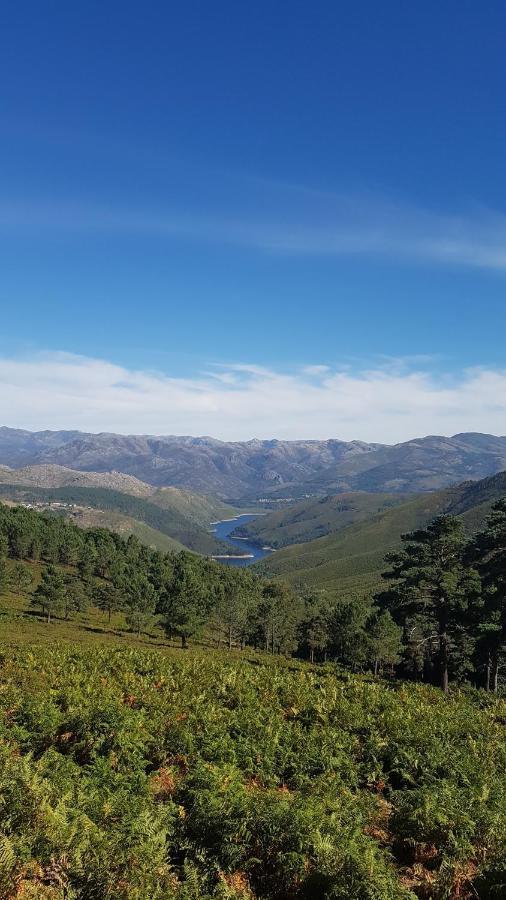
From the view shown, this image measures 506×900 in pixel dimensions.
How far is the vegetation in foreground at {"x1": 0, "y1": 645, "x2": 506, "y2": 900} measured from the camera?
11039 millimetres

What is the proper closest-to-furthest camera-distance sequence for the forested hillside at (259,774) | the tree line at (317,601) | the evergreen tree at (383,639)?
the forested hillside at (259,774) → the tree line at (317,601) → the evergreen tree at (383,639)

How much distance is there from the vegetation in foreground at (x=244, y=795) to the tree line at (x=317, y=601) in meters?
13.5

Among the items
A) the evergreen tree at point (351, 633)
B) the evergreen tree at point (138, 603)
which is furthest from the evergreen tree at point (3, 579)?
the evergreen tree at point (351, 633)

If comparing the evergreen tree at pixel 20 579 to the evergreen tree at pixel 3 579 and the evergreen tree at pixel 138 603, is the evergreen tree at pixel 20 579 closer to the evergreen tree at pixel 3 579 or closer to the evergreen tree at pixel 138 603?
the evergreen tree at pixel 3 579

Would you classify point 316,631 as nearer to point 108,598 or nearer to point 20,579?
point 108,598

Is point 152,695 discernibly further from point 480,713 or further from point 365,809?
point 480,713

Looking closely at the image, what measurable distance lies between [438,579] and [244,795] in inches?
1119

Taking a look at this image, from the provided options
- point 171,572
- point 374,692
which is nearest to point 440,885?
point 374,692

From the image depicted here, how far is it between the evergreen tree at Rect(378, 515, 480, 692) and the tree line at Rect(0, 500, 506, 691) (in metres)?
0.09

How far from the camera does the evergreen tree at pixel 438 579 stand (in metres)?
38.5

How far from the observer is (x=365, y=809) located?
15.3 meters

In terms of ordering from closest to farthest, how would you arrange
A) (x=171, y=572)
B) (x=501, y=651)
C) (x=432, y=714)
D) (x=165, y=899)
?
1. (x=165, y=899)
2. (x=432, y=714)
3. (x=501, y=651)
4. (x=171, y=572)

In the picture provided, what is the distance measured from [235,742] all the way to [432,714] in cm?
1077

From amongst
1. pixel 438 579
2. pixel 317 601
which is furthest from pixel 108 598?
pixel 438 579
